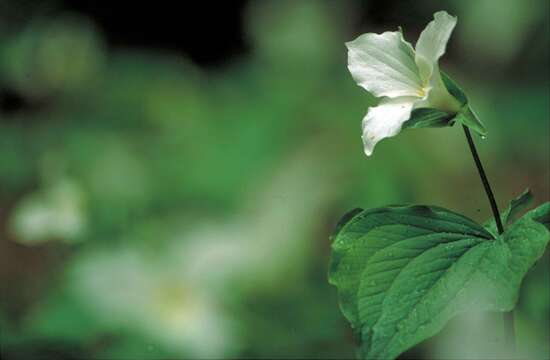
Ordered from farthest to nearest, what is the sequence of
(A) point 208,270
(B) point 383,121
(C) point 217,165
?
(C) point 217,165, (A) point 208,270, (B) point 383,121

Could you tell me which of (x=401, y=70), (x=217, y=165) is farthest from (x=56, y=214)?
(x=401, y=70)

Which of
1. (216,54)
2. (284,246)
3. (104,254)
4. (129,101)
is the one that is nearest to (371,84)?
(284,246)

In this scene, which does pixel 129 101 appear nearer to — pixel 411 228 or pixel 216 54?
pixel 216 54

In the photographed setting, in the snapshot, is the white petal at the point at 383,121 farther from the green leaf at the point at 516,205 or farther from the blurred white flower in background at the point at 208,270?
the blurred white flower in background at the point at 208,270

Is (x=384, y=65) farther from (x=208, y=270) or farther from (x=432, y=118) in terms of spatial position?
(x=208, y=270)

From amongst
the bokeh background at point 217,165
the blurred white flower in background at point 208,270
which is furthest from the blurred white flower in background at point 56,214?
the blurred white flower in background at point 208,270

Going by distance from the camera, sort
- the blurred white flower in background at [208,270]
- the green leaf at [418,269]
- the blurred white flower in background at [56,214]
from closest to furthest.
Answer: the green leaf at [418,269]
the blurred white flower in background at [208,270]
the blurred white flower in background at [56,214]

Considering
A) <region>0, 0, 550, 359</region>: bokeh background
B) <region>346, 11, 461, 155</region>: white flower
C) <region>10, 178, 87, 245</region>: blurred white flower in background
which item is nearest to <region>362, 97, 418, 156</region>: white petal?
<region>346, 11, 461, 155</region>: white flower
